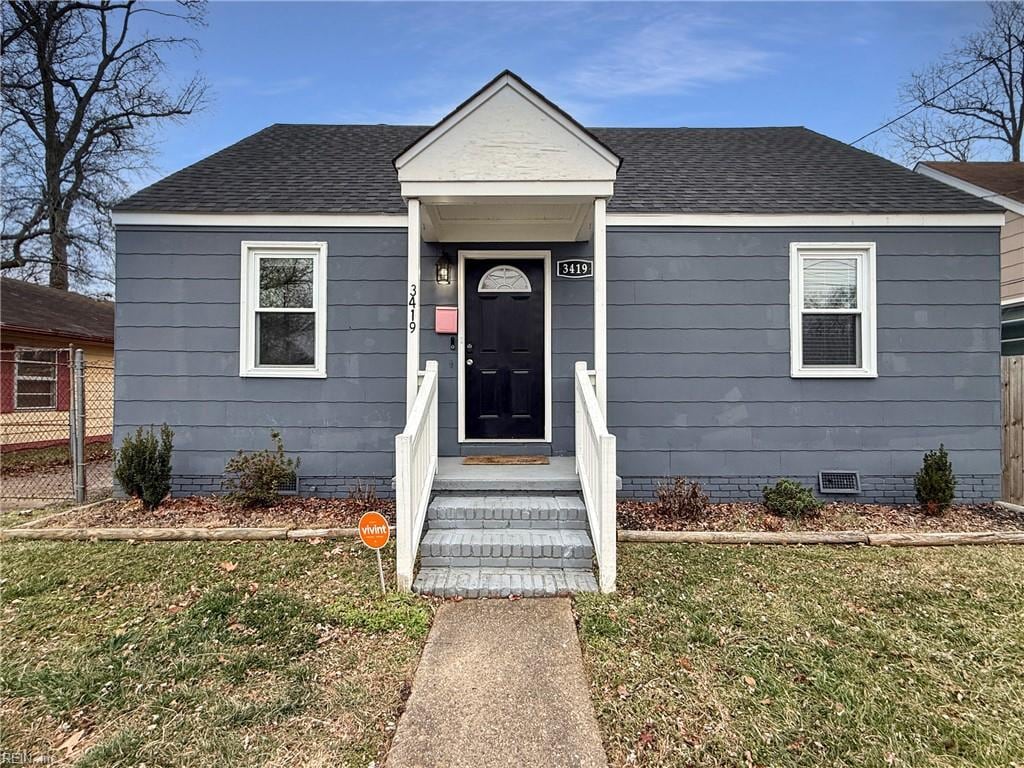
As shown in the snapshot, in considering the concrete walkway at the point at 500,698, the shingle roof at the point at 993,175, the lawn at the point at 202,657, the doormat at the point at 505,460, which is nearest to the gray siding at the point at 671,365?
the doormat at the point at 505,460

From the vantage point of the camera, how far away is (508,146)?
4043 mm

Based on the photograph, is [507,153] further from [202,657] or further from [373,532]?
[202,657]

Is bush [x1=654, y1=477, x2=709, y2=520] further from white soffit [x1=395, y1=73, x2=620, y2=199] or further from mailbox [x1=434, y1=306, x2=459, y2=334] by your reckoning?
white soffit [x1=395, y1=73, x2=620, y2=199]

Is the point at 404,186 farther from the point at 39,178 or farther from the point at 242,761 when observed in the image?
the point at 39,178

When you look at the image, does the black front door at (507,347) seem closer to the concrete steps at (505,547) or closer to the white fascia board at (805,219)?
the white fascia board at (805,219)

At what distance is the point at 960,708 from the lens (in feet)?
7.34

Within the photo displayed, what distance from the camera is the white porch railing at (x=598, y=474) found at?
3350 millimetres

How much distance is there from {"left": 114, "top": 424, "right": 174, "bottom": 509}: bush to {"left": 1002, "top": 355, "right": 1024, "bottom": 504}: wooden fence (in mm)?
8802

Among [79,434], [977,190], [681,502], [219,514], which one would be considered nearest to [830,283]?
[681,502]

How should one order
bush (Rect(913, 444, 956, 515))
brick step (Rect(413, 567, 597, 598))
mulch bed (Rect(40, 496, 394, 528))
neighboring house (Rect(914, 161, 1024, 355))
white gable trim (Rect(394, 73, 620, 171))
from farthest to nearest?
neighboring house (Rect(914, 161, 1024, 355)), bush (Rect(913, 444, 956, 515)), mulch bed (Rect(40, 496, 394, 528)), white gable trim (Rect(394, 73, 620, 171)), brick step (Rect(413, 567, 597, 598))

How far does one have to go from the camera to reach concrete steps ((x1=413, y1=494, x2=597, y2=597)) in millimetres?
3395

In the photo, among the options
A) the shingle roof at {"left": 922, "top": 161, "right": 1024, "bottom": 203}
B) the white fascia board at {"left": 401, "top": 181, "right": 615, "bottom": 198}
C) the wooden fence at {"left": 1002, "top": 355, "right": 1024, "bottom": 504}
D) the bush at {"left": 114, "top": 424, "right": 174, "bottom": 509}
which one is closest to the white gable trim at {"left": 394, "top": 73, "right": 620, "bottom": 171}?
the white fascia board at {"left": 401, "top": 181, "right": 615, "bottom": 198}

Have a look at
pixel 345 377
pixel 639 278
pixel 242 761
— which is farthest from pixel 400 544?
pixel 639 278

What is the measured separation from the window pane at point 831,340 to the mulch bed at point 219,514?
4.75 metres
